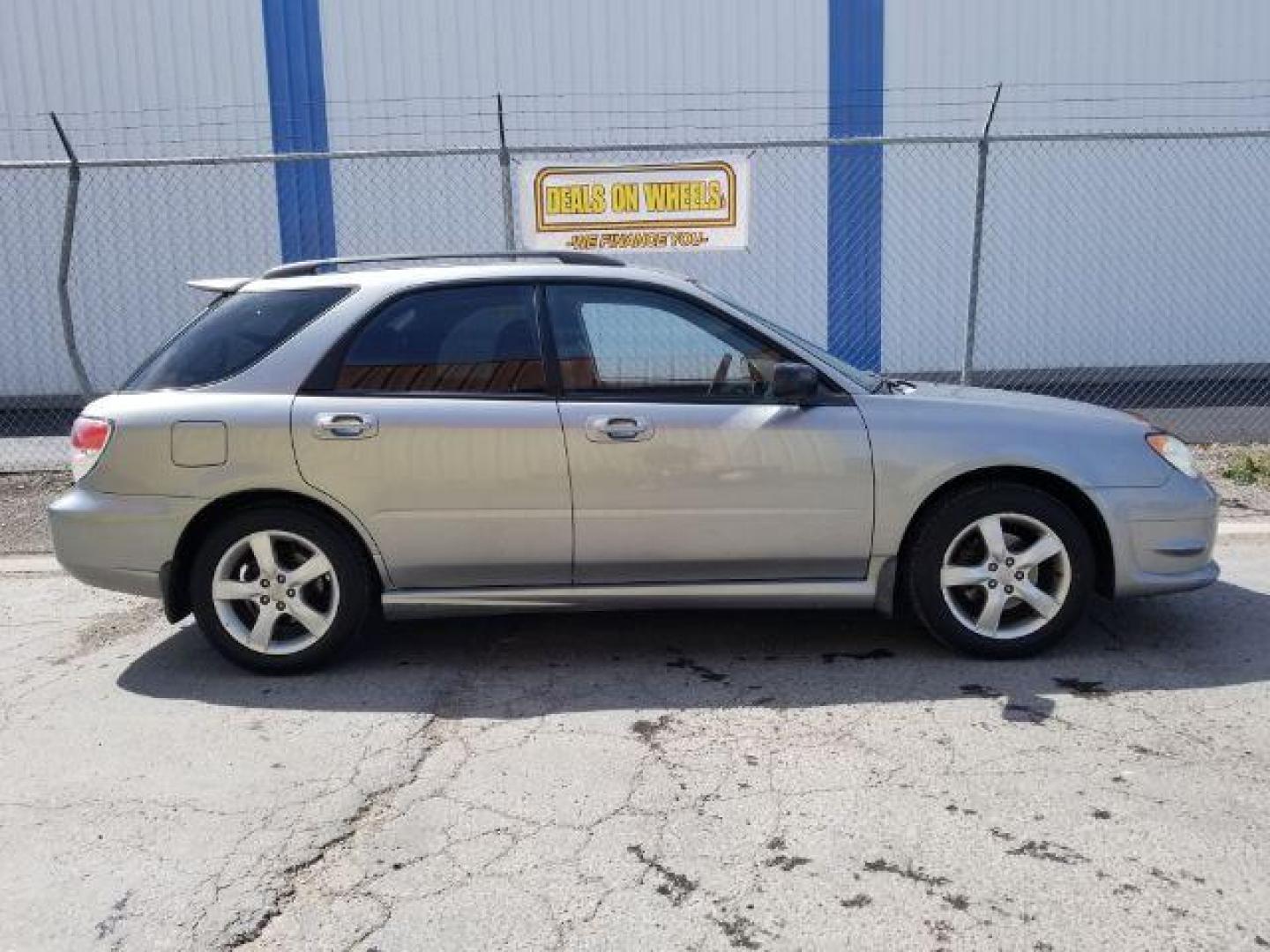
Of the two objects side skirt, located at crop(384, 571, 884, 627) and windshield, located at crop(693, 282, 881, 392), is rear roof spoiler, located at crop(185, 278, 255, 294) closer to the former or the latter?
side skirt, located at crop(384, 571, 884, 627)

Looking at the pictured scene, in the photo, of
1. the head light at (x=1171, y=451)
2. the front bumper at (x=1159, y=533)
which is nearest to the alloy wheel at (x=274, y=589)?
the front bumper at (x=1159, y=533)

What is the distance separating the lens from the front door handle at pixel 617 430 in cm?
429

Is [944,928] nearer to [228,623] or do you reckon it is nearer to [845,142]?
[228,623]

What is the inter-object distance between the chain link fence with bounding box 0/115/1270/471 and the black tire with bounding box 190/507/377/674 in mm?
8145

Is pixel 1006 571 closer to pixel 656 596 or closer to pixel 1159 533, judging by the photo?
pixel 1159 533

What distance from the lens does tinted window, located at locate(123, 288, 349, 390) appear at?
4.44 metres

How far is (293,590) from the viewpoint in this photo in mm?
4406

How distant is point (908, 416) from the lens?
14.3 feet

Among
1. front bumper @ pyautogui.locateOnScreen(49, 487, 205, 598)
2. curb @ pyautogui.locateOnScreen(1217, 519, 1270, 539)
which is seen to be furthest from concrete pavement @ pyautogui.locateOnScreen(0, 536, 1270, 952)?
curb @ pyautogui.locateOnScreen(1217, 519, 1270, 539)

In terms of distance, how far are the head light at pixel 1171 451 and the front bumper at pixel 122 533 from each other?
380 cm

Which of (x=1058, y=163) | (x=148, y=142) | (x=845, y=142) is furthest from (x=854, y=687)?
(x=148, y=142)

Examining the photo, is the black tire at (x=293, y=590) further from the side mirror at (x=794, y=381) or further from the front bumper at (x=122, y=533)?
the side mirror at (x=794, y=381)

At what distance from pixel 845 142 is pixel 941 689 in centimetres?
539

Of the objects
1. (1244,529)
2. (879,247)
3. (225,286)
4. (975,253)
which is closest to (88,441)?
(225,286)
